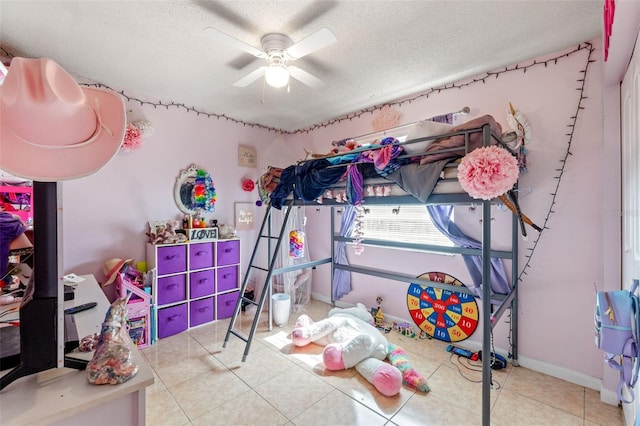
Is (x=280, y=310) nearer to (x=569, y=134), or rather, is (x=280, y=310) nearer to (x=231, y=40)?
(x=231, y=40)

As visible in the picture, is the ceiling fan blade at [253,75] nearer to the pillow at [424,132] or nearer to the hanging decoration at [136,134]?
the pillow at [424,132]

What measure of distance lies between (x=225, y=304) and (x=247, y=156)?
205 cm

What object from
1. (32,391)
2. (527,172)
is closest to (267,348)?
(32,391)

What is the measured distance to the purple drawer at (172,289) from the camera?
289cm

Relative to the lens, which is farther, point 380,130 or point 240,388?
point 380,130

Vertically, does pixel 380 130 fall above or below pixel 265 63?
below

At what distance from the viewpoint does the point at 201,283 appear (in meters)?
3.17

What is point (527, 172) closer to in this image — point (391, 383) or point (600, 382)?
point (600, 382)

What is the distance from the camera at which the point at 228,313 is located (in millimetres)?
3432

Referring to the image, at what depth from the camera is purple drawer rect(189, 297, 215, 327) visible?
3.12m

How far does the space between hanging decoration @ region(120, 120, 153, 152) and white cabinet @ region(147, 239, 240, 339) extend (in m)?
1.08

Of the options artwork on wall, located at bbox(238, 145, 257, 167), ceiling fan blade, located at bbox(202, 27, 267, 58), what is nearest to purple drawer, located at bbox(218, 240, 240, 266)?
artwork on wall, located at bbox(238, 145, 257, 167)

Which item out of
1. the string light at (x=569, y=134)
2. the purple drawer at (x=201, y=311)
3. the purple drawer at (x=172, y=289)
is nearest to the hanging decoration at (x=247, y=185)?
the purple drawer at (x=172, y=289)

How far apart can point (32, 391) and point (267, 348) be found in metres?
2.01
